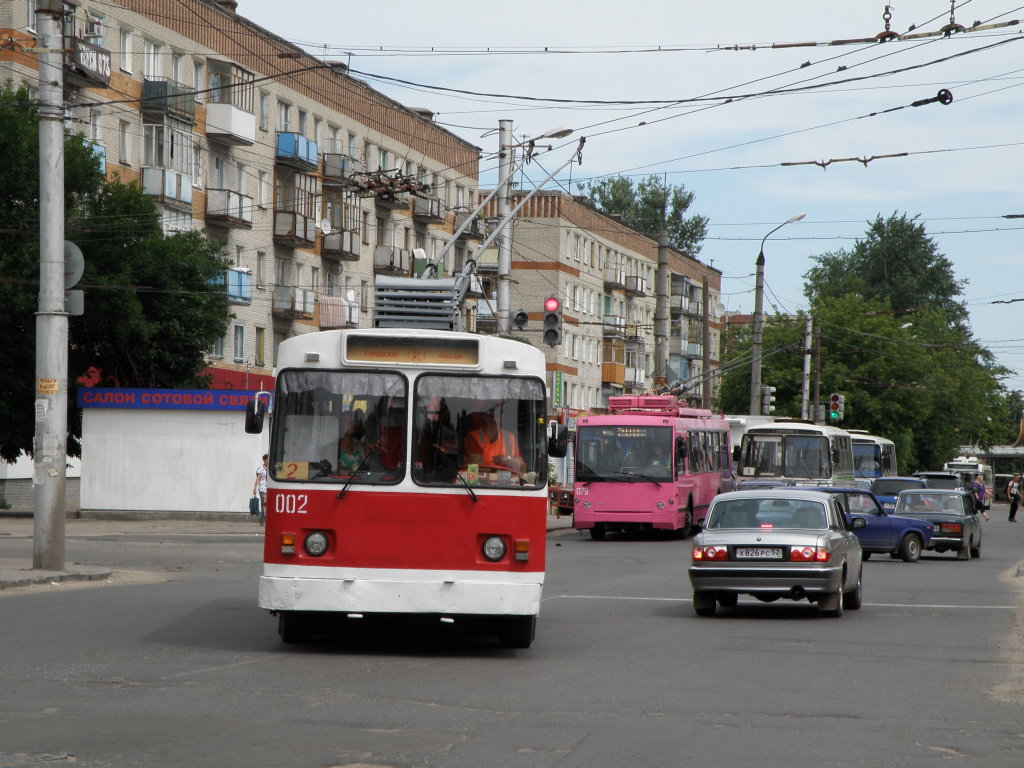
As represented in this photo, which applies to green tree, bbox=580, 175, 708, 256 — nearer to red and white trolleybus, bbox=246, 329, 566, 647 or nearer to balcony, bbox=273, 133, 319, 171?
balcony, bbox=273, 133, 319, 171

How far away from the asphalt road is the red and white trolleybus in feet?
1.81

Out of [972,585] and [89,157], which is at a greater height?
[89,157]

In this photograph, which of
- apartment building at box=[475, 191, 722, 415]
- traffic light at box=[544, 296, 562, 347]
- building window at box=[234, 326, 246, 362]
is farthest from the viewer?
apartment building at box=[475, 191, 722, 415]

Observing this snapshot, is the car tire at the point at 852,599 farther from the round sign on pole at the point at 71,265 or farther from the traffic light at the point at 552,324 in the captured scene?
the round sign on pole at the point at 71,265

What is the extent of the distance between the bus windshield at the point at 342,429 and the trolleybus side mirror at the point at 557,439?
1.26 meters

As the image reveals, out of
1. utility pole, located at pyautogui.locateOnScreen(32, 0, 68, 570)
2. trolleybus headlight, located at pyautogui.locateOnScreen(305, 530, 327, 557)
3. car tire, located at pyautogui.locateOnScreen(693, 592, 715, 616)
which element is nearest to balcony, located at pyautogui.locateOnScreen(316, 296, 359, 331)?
utility pole, located at pyautogui.locateOnScreen(32, 0, 68, 570)

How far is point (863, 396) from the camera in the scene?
85.2m

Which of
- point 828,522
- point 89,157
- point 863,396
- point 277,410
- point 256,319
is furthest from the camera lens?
point 863,396

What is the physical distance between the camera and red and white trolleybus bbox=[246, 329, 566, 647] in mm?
12930

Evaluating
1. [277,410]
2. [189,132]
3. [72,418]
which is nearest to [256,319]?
[189,132]

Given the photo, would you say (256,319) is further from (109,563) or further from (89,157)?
(109,563)

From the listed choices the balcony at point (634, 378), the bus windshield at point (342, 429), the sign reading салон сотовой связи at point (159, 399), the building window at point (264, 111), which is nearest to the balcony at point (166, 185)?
the building window at point (264, 111)

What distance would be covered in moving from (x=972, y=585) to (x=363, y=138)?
46.4 metres

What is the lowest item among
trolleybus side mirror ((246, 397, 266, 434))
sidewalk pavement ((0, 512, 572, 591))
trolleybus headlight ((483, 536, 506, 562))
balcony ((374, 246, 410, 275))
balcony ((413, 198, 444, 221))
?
sidewalk pavement ((0, 512, 572, 591))
